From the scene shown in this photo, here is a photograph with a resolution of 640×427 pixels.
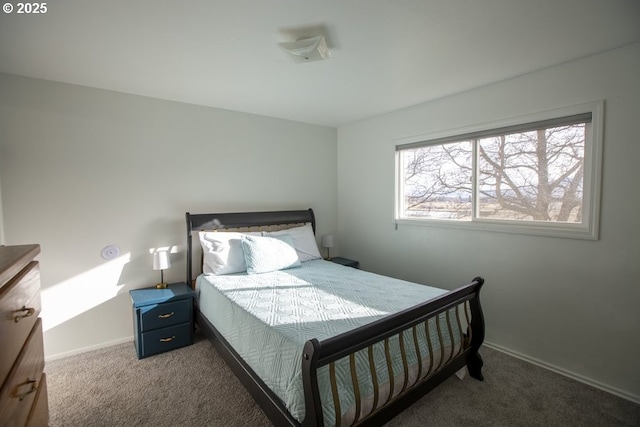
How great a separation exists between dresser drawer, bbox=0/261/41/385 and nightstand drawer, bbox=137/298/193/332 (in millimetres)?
1574

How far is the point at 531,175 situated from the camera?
2.63m

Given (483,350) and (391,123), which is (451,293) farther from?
(391,123)

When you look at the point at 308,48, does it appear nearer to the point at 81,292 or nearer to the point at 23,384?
the point at 23,384

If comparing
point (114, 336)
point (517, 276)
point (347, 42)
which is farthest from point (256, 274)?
point (517, 276)

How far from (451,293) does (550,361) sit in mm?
1352

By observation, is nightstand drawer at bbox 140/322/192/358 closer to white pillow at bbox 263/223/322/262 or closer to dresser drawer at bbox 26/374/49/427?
white pillow at bbox 263/223/322/262

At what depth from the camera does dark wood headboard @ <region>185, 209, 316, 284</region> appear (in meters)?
3.13

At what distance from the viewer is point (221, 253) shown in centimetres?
301

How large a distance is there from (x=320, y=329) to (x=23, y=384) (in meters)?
1.26

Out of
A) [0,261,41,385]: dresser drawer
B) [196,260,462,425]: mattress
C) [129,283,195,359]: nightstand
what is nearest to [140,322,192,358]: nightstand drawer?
[129,283,195,359]: nightstand

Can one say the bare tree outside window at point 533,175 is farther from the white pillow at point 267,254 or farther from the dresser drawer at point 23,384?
the dresser drawer at point 23,384

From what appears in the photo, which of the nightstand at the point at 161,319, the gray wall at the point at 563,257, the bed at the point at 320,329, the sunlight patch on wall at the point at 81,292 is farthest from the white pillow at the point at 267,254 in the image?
the gray wall at the point at 563,257

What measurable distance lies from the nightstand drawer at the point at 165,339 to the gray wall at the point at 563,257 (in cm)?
243

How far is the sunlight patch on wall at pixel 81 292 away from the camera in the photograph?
8.52 feet
